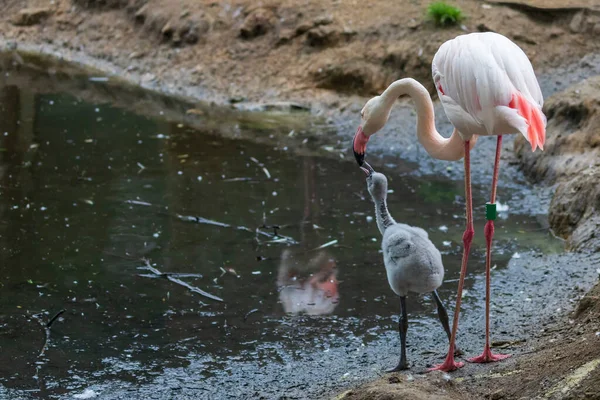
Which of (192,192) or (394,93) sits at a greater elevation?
(394,93)

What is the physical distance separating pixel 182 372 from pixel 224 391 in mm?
365

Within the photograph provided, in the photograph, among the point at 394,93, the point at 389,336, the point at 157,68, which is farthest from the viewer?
the point at 157,68

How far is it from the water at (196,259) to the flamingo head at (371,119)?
124 centimetres

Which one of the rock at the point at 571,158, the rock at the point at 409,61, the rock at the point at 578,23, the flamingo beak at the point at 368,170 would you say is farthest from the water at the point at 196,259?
the rock at the point at 578,23

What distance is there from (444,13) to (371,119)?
6.26 metres

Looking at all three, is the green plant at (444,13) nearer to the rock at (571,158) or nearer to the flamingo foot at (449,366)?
the rock at (571,158)

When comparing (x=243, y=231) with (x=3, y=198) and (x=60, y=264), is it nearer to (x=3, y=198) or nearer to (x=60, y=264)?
(x=60, y=264)

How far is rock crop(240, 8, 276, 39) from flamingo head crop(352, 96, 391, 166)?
24.4ft

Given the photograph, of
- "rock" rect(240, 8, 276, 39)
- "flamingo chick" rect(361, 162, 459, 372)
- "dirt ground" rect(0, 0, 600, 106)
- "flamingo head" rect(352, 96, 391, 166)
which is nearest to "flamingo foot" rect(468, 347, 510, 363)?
"flamingo chick" rect(361, 162, 459, 372)

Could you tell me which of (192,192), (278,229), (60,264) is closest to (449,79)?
(278,229)

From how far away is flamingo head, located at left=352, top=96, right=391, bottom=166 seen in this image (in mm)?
5133

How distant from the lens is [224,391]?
4.91 m

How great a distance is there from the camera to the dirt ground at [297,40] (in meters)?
11.0

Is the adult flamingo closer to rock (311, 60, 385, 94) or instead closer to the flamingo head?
the flamingo head
